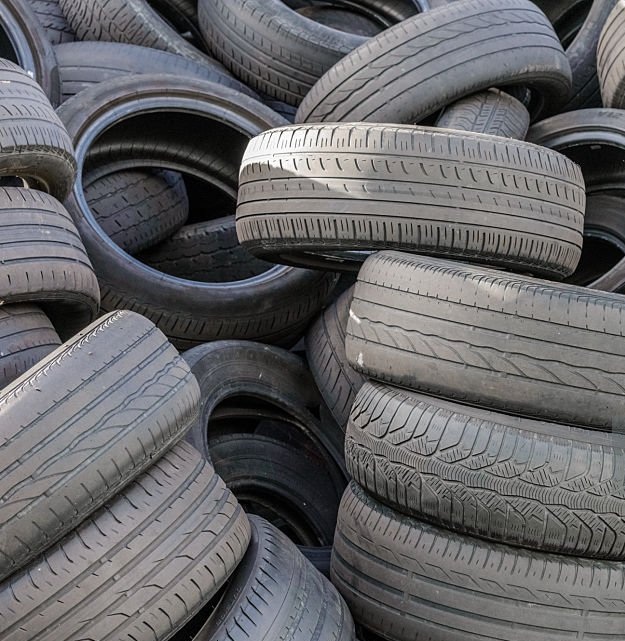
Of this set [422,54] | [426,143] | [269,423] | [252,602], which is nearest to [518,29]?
[422,54]

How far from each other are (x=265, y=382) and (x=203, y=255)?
721 millimetres

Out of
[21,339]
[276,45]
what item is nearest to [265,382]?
[21,339]

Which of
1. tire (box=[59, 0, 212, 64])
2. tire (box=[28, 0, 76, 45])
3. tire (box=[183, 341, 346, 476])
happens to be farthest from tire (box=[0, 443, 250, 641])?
tire (box=[28, 0, 76, 45])

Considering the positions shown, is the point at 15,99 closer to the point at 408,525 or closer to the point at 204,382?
the point at 204,382

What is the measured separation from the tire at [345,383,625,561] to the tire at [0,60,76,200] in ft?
3.99

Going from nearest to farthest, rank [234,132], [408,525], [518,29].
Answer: [408,525] < [518,29] < [234,132]

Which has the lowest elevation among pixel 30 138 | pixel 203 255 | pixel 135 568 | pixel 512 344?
pixel 203 255

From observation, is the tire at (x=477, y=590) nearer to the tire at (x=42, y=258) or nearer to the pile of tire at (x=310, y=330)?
the pile of tire at (x=310, y=330)

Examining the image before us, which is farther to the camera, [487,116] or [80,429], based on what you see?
[487,116]

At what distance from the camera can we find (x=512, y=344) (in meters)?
2.52

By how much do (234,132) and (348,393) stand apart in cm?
129

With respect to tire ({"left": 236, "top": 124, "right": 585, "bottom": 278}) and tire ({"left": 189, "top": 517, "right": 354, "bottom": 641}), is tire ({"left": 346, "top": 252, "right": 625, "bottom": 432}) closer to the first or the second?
tire ({"left": 236, "top": 124, "right": 585, "bottom": 278})

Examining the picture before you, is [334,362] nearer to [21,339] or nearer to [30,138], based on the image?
[21,339]

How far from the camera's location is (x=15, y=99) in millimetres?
2773
